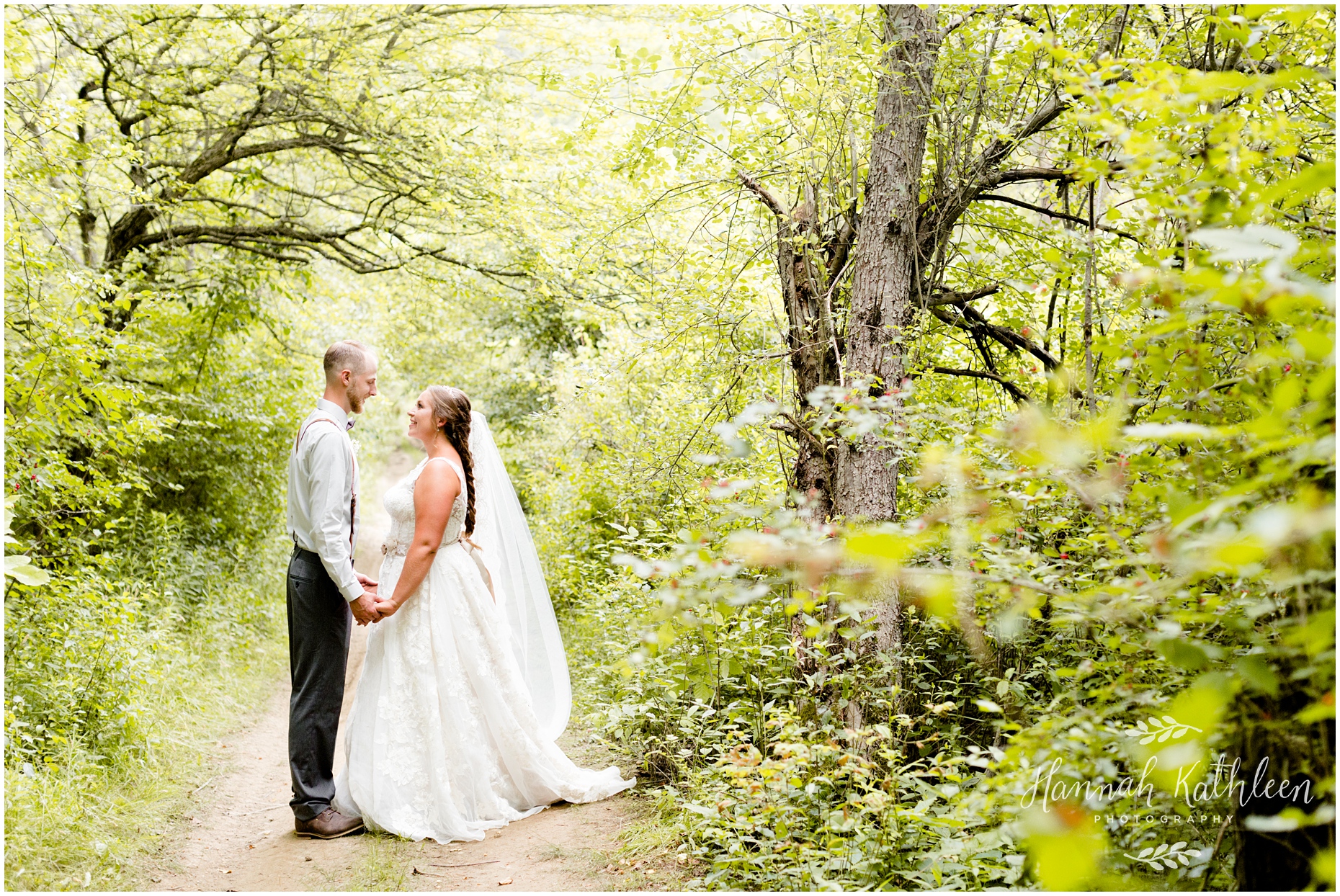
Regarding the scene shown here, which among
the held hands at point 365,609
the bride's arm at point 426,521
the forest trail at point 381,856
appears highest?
the bride's arm at point 426,521

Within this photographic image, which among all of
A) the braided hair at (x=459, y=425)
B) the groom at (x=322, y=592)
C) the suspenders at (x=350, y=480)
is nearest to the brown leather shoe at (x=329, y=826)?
the groom at (x=322, y=592)

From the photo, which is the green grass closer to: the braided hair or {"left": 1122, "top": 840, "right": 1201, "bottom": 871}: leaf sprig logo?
the braided hair

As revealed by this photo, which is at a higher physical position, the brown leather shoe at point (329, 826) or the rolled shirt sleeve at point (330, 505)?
the rolled shirt sleeve at point (330, 505)

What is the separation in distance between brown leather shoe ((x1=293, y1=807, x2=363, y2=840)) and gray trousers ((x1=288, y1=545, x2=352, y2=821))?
1.4 inches

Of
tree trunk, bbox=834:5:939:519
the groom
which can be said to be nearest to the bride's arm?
the groom

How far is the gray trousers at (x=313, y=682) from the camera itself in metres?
4.49

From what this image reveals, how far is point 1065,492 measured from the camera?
271 centimetres

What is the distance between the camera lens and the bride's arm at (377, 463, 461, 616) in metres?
4.71

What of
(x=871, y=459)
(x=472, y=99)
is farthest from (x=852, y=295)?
(x=472, y=99)

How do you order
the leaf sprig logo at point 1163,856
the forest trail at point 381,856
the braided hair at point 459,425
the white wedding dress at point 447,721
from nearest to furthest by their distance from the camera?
the leaf sprig logo at point 1163,856 < the forest trail at point 381,856 < the white wedding dress at point 447,721 < the braided hair at point 459,425

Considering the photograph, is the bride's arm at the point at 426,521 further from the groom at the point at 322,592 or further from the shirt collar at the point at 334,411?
the shirt collar at the point at 334,411

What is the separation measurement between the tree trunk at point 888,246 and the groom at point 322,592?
97.3 inches

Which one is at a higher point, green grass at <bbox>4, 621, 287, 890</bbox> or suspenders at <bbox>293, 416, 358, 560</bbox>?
suspenders at <bbox>293, 416, 358, 560</bbox>

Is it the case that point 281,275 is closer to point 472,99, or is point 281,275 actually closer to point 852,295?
point 472,99
